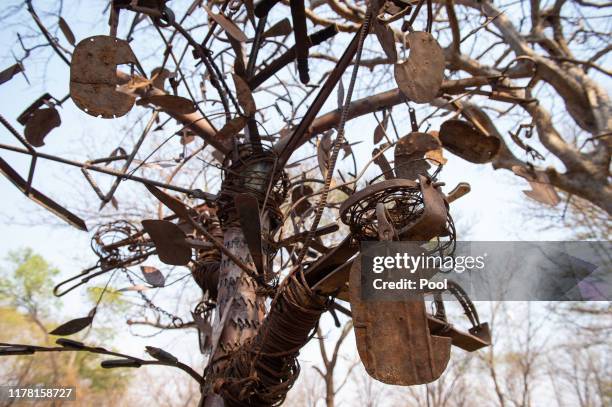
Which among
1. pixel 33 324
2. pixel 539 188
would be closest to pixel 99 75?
pixel 539 188

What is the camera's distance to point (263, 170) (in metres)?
1.33

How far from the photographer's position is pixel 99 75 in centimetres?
89

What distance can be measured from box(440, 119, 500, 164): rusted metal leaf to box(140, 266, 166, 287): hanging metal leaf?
1110 mm

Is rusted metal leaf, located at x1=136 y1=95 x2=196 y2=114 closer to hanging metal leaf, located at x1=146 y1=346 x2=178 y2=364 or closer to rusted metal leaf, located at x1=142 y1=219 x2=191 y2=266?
rusted metal leaf, located at x1=142 y1=219 x2=191 y2=266

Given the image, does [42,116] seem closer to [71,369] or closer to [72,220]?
[72,220]

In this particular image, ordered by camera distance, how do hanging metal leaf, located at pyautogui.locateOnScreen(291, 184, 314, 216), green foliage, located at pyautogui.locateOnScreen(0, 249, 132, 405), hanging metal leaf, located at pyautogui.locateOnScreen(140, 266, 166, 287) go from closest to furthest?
hanging metal leaf, located at pyautogui.locateOnScreen(140, 266, 166, 287), hanging metal leaf, located at pyautogui.locateOnScreen(291, 184, 314, 216), green foliage, located at pyautogui.locateOnScreen(0, 249, 132, 405)

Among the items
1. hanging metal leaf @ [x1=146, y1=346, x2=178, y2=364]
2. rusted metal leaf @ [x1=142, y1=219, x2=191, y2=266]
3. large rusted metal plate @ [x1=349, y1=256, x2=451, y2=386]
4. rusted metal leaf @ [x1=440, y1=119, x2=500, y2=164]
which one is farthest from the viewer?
rusted metal leaf @ [x1=440, y1=119, x2=500, y2=164]

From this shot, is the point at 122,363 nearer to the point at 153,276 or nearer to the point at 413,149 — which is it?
the point at 153,276

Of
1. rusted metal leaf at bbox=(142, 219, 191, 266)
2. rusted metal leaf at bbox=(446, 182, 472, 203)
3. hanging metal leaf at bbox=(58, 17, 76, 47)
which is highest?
hanging metal leaf at bbox=(58, 17, 76, 47)

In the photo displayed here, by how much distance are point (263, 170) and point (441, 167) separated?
54cm

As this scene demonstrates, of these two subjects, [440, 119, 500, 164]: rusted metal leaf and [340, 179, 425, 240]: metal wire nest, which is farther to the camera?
[440, 119, 500, 164]: rusted metal leaf

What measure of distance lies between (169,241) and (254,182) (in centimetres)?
41

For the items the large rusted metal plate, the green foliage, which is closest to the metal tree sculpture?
the large rusted metal plate

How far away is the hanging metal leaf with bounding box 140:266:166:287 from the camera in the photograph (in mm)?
1581
